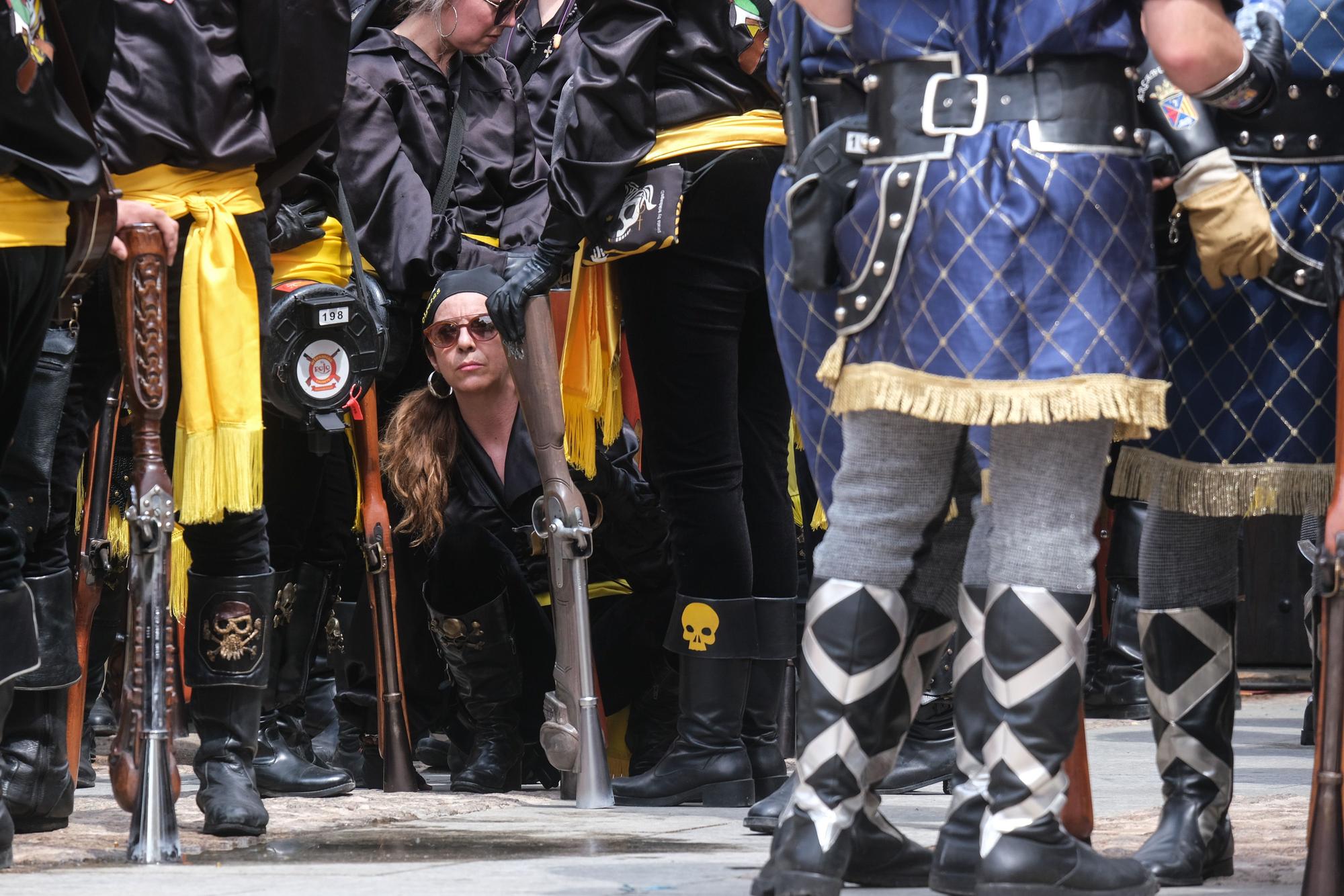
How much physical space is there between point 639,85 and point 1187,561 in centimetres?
158

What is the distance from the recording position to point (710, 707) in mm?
4211

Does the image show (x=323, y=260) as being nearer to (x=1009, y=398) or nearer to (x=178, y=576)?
(x=178, y=576)

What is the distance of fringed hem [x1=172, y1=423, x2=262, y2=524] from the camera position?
374cm

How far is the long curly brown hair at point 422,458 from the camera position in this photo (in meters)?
4.84

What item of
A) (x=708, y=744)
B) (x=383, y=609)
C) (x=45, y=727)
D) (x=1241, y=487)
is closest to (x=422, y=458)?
(x=383, y=609)

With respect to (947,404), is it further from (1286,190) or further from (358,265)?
(358,265)

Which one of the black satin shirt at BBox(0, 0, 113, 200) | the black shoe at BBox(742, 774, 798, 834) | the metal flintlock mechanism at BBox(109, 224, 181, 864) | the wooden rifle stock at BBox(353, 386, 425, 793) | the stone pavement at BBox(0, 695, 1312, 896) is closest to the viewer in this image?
the stone pavement at BBox(0, 695, 1312, 896)

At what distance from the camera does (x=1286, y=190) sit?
3.10 m

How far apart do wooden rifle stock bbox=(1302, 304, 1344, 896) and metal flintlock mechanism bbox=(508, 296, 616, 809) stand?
1.87m

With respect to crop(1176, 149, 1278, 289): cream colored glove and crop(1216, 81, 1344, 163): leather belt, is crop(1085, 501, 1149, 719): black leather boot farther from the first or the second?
crop(1176, 149, 1278, 289): cream colored glove

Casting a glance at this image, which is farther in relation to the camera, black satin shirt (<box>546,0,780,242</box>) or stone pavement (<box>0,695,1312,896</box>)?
black satin shirt (<box>546,0,780,242</box>)

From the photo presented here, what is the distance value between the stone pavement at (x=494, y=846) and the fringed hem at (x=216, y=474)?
61 cm

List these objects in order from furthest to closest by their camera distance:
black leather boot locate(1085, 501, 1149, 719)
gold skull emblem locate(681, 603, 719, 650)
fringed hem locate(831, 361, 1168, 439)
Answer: black leather boot locate(1085, 501, 1149, 719)
gold skull emblem locate(681, 603, 719, 650)
fringed hem locate(831, 361, 1168, 439)

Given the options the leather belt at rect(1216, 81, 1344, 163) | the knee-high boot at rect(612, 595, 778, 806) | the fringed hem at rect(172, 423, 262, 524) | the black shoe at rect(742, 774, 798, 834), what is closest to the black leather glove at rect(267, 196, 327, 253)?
the fringed hem at rect(172, 423, 262, 524)
